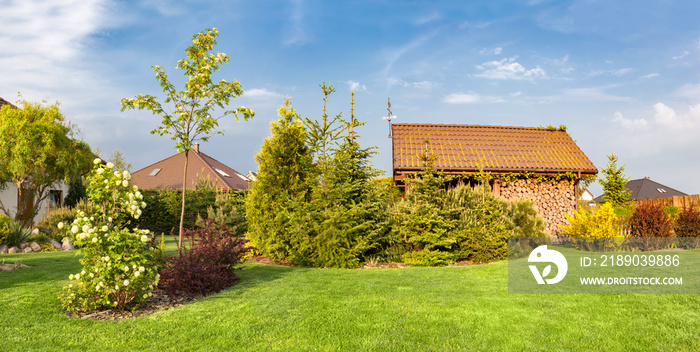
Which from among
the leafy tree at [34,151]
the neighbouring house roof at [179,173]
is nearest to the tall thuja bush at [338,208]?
the leafy tree at [34,151]

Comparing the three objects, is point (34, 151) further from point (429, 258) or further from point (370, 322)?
point (370, 322)

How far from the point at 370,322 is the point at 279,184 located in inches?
240

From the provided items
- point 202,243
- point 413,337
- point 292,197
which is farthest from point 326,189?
point 413,337

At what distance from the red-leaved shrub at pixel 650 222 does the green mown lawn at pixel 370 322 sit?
7488mm

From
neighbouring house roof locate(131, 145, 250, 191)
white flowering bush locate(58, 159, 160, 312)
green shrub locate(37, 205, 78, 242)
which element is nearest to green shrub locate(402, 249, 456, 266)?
white flowering bush locate(58, 159, 160, 312)

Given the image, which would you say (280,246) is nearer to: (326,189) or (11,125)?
(326,189)

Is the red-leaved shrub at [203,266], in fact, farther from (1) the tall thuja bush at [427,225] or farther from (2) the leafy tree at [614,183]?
(2) the leafy tree at [614,183]

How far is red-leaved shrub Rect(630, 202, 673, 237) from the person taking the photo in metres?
12.6

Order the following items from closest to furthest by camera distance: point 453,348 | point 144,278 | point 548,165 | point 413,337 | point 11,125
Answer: point 453,348 < point 413,337 < point 144,278 < point 11,125 < point 548,165

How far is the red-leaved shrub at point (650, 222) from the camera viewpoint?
496 inches

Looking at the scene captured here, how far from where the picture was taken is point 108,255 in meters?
5.90

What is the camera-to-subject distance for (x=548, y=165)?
1827 centimetres

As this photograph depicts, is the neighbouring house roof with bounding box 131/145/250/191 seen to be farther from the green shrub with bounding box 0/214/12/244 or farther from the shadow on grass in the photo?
the shadow on grass

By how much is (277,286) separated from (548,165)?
1473cm
